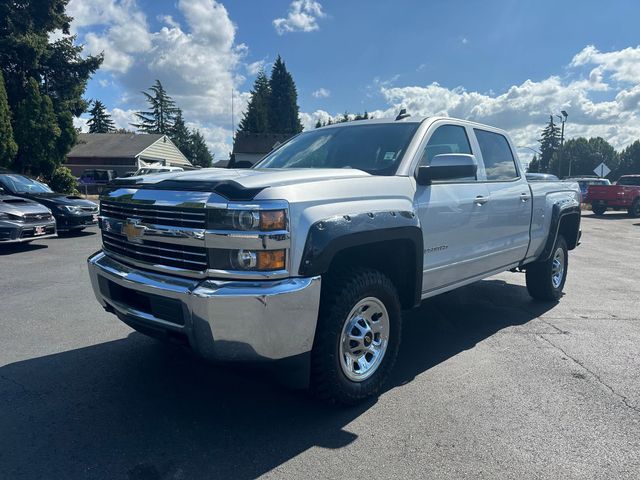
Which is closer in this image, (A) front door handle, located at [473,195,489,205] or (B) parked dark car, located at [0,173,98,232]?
(A) front door handle, located at [473,195,489,205]

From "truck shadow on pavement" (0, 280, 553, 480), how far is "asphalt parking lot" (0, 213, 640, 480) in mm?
12

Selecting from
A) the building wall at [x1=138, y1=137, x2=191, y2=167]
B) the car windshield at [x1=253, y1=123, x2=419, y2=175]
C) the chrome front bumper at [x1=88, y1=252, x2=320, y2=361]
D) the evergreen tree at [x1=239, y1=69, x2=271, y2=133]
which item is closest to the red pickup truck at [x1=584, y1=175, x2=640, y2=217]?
the car windshield at [x1=253, y1=123, x2=419, y2=175]

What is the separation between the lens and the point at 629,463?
2695mm

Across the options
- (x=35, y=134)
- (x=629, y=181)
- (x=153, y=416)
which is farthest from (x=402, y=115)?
(x=629, y=181)

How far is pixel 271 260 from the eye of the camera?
2727 mm

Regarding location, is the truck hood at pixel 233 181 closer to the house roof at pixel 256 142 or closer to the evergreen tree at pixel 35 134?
the evergreen tree at pixel 35 134

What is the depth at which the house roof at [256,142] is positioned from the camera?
6344 cm

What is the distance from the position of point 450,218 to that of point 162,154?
50.3 metres

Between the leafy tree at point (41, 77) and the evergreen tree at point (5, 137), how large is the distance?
5.31ft

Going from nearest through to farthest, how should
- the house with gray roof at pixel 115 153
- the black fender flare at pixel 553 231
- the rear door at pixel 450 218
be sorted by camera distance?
1. the rear door at pixel 450 218
2. the black fender flare at pixel 553 231
3. the house with gray roof at pixel 115 153

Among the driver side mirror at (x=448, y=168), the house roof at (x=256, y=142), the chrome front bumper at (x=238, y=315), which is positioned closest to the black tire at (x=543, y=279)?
the driver side mirror at (x=448, y=168)

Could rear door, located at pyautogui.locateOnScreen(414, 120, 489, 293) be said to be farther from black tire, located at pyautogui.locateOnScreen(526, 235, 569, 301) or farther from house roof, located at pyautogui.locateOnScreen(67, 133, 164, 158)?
house roof, located at pyautogui.locateOnScreen(67, 133, 164, 158)

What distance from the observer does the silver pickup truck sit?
2713 millimetres

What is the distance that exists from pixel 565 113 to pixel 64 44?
115 ft
